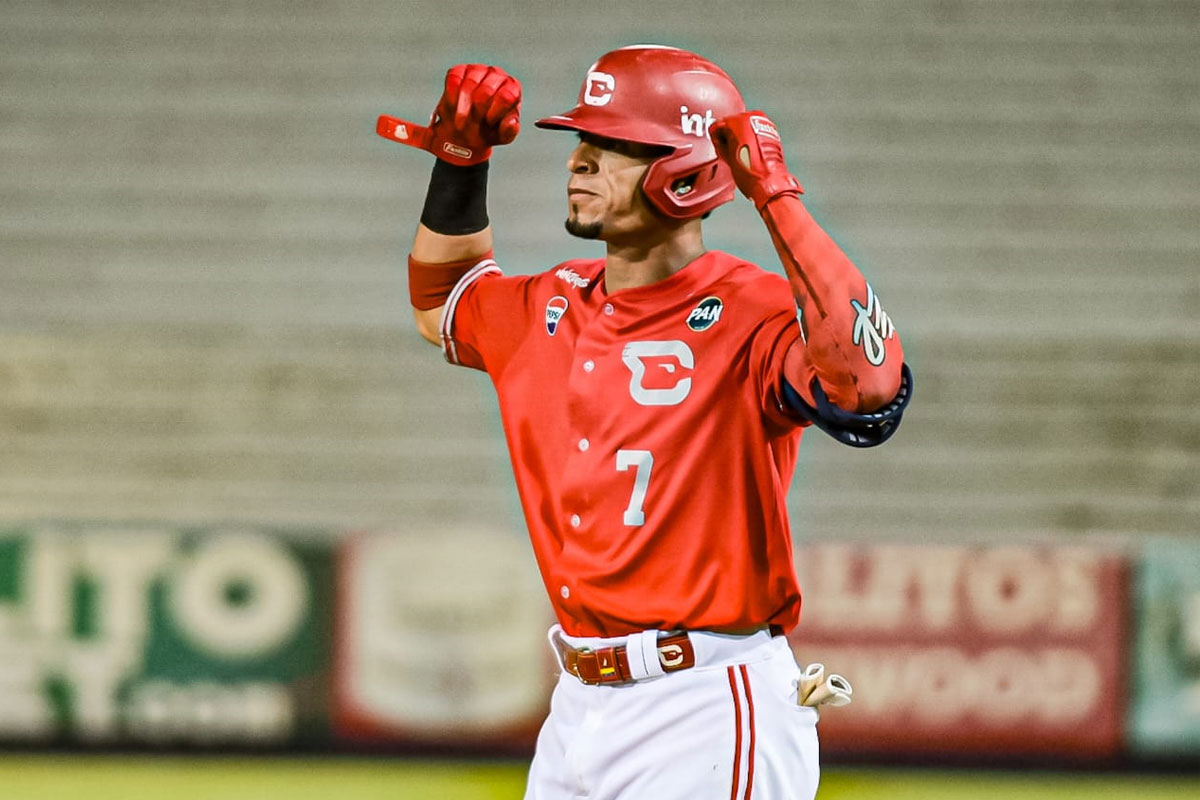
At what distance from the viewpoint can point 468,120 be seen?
3.05 m

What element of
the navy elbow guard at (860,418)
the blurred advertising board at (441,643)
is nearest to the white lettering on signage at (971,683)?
the blurred advertising board at (441,643)

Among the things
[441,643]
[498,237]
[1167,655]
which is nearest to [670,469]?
[441,643]

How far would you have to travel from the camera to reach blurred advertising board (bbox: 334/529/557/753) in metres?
6.14

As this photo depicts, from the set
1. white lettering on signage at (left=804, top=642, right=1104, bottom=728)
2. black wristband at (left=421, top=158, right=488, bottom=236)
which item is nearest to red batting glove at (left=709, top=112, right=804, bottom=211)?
black wristband at (left=421, top=158, right=488, bottom=236)

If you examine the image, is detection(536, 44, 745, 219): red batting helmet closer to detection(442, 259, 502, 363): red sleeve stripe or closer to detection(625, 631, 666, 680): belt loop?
detection(442, 259, 502, 363): red sleeve stripe

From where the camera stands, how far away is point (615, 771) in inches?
104

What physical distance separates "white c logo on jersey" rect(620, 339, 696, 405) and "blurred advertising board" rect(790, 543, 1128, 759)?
364cm

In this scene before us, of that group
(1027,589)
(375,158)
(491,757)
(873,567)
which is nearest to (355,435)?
(375,158)

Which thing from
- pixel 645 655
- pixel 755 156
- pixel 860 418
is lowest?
pixel 645 655

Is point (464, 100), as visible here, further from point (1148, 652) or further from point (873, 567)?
point (1148, 652)

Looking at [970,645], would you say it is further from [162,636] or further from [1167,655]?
[162,636]

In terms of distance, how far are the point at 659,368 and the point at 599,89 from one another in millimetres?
531

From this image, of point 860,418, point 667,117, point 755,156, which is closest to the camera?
point 860,418

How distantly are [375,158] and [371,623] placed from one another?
2799 millimetres
